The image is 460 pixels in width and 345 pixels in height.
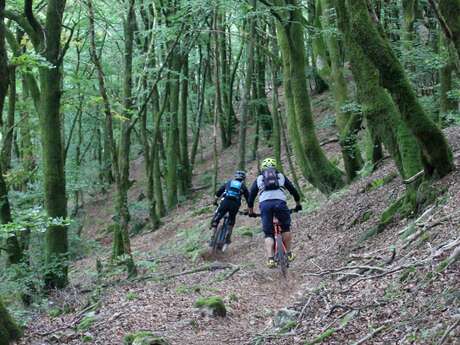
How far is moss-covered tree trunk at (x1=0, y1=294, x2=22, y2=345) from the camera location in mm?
6984

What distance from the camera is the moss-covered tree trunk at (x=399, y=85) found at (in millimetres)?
7488

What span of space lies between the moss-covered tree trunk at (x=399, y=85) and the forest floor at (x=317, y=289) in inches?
16.9

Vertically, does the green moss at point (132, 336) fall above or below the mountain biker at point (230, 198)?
below

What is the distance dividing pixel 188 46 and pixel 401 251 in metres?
13.6

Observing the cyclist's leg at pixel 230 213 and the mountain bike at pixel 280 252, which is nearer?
the mountain bike at pixel 280 252

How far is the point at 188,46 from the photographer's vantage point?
62.5ft

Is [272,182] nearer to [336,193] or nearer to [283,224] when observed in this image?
[283,224]

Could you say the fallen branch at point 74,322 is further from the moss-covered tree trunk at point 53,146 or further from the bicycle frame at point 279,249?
the bicycle frame at point 279,249

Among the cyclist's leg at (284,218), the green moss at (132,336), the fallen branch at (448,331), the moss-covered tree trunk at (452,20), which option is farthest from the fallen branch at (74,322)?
the moss-covered tree trunk at (452,20)

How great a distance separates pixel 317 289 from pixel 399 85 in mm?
3021

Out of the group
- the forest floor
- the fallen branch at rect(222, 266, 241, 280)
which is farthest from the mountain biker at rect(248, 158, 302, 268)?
the fallen branch at rect(222, 266, 241, 280)

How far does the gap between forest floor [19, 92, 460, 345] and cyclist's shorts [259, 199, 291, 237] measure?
79 cm

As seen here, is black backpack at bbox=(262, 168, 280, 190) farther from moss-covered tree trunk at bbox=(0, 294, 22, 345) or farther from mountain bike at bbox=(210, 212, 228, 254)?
moss-covered tree trunk at bbox=(0, 294, 22, 345)

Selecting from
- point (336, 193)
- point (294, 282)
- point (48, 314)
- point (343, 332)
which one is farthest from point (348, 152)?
point (343, 332)
